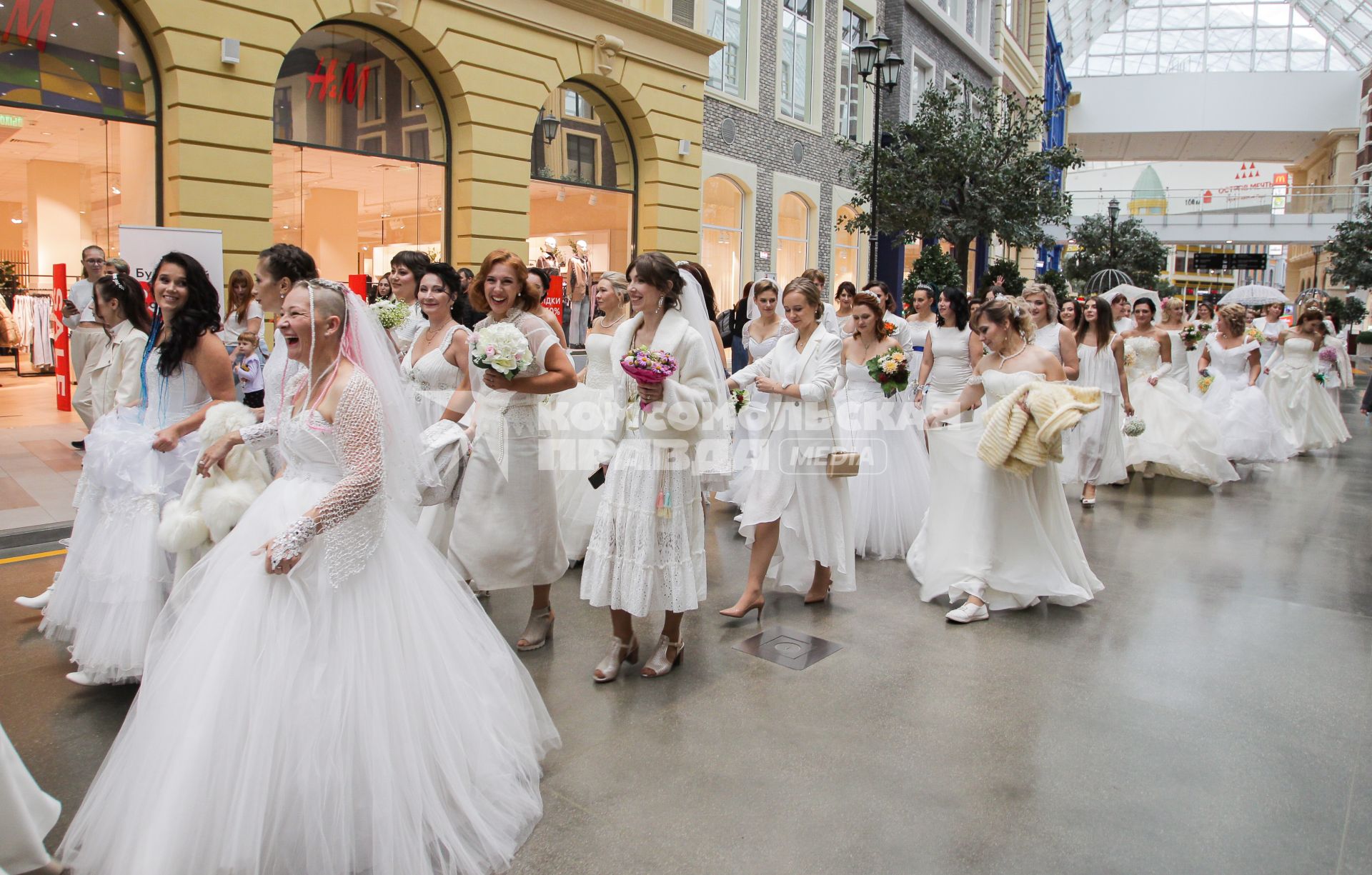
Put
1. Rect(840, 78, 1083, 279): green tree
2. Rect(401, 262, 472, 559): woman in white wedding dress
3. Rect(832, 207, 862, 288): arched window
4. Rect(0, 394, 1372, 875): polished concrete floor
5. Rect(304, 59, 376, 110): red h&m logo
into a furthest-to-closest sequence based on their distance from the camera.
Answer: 1. Rect(832, 207, 862, 288): arched window
2. Rect(840, 78, 1083, 279): green tree
3. Rect(304, 59, 376, 110): red h&m logo
4. Rect(401, 262, 472, 559): woman in white wedding dress
5. Rect(0, 394, 1372, 875): polished concrete floor

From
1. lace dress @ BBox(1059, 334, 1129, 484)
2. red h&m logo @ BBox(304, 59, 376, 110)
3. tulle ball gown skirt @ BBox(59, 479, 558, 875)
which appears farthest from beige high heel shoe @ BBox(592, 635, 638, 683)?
red h&m logo @ BBox(304, 59, 376, 110)

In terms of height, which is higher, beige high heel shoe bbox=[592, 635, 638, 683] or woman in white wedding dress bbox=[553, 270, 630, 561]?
woman in white wedding dress bbox=[553, 270, 630, 561]

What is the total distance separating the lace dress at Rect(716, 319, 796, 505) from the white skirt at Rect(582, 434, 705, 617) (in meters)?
3.52

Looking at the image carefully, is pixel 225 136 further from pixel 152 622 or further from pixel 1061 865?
pixel 1061 865

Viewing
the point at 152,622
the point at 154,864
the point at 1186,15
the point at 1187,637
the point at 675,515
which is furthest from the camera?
the point at 1186,15

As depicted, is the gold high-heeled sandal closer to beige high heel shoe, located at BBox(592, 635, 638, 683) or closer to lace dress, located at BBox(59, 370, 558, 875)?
beige high heel shoe, located at BBox(592, 635, 638, 683)

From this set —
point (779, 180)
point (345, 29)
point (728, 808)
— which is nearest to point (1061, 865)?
point (728, 808)

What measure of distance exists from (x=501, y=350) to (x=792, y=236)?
1835 centimetres

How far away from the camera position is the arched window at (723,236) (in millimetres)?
19016

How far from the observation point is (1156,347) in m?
11.4

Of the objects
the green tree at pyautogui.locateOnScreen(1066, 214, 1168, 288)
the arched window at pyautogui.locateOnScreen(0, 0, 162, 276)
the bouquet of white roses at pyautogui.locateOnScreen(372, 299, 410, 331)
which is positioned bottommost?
the bouquet of white roses at pyautogui.locateOnScreen(372, 299, 410, 331)

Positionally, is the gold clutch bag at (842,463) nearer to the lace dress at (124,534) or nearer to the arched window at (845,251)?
the lace dress at (124,534)

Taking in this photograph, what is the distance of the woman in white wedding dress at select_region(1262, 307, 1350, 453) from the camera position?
1390 cm

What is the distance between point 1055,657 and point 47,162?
1283 centimetres
